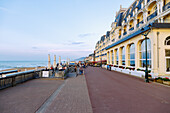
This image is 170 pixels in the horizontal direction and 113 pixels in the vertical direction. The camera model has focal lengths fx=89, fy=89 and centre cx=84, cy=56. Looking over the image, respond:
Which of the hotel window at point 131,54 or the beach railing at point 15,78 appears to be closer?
the beach railing at point 15,78

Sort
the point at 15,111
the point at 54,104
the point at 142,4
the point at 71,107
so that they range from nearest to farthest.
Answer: the point at 15,111, the point at 71,107, the point at 54,104, the point at 142,4

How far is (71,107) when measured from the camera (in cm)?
456

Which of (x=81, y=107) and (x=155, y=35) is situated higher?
(x=155, y=35)

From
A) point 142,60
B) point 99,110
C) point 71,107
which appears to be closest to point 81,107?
point 71,107

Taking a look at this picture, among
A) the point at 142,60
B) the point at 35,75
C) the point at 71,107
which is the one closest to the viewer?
the point at 71,107

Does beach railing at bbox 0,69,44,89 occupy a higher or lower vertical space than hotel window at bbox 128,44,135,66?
lower

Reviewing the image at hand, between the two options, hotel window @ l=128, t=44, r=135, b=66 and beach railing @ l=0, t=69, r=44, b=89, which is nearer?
beach railing @ l=0, t=69, r=44, b=89

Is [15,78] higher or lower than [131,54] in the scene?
lower

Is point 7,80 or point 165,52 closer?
point 7,80

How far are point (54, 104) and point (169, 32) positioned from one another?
15266mm

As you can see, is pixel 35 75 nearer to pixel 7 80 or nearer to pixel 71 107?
pixel 7 80

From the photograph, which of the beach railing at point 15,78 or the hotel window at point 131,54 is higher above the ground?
the hotel window at point 131,54

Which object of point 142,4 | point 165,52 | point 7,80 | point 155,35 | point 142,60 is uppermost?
point 142,4

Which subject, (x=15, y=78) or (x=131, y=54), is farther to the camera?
(x=131, y=54)
